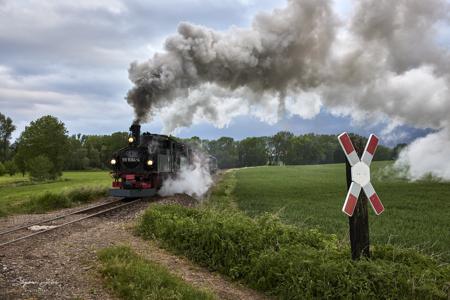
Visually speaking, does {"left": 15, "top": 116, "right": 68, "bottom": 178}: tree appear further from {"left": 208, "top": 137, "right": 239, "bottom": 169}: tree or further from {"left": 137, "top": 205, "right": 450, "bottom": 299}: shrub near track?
{"left": 208, "top": 137, "right": 239, "bottom": 169}: tree

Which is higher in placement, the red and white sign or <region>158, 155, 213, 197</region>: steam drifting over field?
the red and white sign

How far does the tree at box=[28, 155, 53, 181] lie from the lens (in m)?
44.2

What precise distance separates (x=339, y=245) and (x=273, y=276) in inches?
71.2

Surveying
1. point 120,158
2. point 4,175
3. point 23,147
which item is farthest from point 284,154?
point 120,158

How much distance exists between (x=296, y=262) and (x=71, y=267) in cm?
383

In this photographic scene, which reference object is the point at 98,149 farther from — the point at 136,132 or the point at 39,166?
the point at 136,132

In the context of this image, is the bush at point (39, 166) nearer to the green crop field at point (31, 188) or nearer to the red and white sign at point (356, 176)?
the green crop field at point (31, 188)

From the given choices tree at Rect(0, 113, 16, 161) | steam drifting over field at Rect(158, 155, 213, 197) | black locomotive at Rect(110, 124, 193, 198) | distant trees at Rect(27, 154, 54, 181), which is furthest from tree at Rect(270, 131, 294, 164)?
black locomotive at Rect(110, 124, 193, 198)

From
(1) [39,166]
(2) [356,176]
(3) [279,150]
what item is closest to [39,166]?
(1) [39,166]

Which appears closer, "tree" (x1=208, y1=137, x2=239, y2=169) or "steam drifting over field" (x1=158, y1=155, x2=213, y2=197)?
"steam drifting over field" (x1=158, y1=155, x2=213, y2=197)

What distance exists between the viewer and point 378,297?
597cm

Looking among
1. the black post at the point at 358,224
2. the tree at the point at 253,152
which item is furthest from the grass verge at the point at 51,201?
the tree at the point at 253,152

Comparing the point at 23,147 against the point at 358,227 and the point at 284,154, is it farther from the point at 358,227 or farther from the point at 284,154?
the point at 284,154

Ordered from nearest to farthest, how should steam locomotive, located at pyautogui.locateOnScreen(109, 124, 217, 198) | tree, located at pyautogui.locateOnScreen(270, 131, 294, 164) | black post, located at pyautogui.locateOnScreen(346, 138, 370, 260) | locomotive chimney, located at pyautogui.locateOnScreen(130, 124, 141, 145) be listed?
black post, located at pyautogui.locateOnScreen(346, 138, 370, 260)
steam locomotive, located at pyautogui.locateOnScreen(109, 124, 217, 198)
locomotive chimney, located at pyautogui.locateOnScreen(130, 124, 141, 145)
tree, located at pyautogui.locateOnScreen(270, 131, 294, 164)
